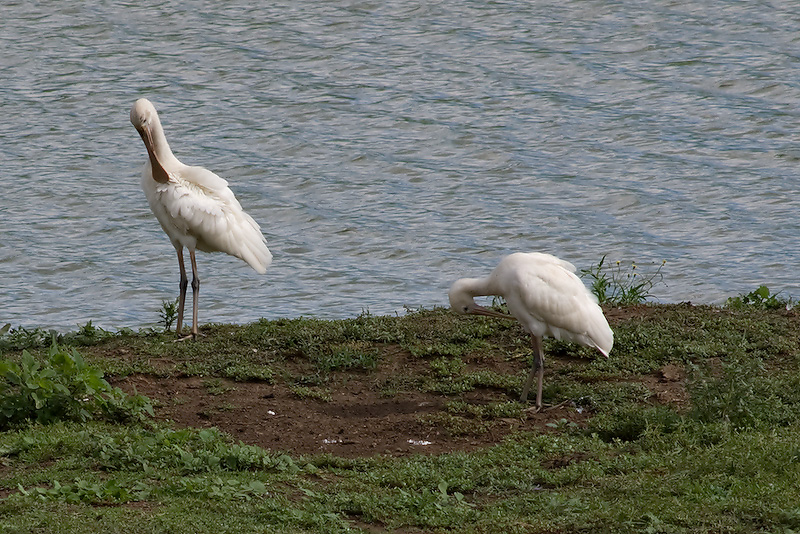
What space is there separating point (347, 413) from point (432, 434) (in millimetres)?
733

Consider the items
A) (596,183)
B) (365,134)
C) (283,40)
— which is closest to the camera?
(596,183)

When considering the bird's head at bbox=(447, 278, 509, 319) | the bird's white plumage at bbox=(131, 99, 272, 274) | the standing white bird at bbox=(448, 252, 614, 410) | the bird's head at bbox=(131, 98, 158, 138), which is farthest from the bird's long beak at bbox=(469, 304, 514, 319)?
the bird's head at bbox=(131, 98, 158, 138)

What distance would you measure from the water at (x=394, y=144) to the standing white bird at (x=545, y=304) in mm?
4442

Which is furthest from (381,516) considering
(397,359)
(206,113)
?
(206,113)

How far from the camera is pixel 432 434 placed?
779 cm

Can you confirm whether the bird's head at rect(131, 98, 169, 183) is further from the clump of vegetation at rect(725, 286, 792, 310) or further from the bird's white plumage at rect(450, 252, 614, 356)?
the clump of vegetation at rect(725, 286, 792, 310)

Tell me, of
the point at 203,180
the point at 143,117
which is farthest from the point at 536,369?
the point at 143,117

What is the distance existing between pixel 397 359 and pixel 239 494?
3.05 m

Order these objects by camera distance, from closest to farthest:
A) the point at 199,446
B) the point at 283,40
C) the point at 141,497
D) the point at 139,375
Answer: the point at 141,497
the point at 199,446
the point at 139,375
the point at 283,40

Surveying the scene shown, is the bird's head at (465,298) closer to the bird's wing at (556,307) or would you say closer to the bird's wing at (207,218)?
the bird's wing at (556,307)

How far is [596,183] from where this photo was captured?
53.4ft

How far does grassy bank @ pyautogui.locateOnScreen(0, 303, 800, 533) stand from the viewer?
6031 mm

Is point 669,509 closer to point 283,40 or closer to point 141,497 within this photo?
point 141,497

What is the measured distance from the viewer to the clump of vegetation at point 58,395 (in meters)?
7.58
